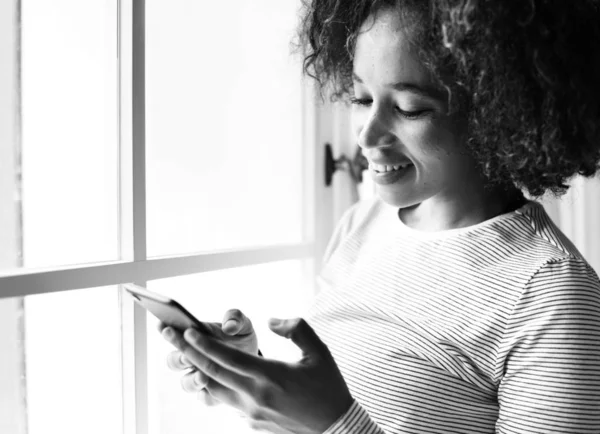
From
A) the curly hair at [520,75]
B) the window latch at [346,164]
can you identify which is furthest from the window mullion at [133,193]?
the window latch at [346,164]

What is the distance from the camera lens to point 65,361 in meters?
1.00

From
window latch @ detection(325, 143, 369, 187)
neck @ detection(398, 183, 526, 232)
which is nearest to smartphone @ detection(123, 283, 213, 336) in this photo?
neck @ detection(398, 183, 526, 232)

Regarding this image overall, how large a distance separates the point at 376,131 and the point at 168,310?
42 cm

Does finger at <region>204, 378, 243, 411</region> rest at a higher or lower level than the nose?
lower

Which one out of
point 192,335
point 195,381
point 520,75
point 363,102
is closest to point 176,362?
point 195,381

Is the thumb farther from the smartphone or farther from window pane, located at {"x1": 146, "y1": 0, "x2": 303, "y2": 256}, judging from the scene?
window pane, located at {"x1": 146, "y1": 0, "x2": 303, "y2": 256}

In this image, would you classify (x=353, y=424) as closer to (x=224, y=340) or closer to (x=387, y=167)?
(x=224, y=340)

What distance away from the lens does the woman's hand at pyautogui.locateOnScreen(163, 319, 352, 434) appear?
0.77 m

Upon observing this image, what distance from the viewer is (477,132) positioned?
3.07 ft

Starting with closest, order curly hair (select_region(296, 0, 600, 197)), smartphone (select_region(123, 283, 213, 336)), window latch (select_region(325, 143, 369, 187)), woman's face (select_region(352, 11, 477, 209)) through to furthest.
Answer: smartphone (select_region(123, 283, 213, 336)), curly hair (select_region(296, 0, 600, 197)), woman's face (select_region(352, 11, 477, 209)), window latch (select_region(325, 143, 369, 187))

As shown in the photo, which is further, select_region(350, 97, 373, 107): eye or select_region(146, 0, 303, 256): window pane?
select_region(146, 0, 303, 256): window pane

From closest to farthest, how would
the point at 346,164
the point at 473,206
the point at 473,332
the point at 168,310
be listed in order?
the point at 168,310, the point at 473,332, the point at 473,206, the point at 346,164

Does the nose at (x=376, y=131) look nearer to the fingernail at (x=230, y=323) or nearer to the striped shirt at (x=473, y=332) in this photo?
the striped shirt at (x=473, y=332)

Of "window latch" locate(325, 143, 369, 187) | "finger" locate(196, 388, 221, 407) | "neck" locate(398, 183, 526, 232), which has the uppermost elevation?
"window latch" locate(325, 143, 369, 187)
